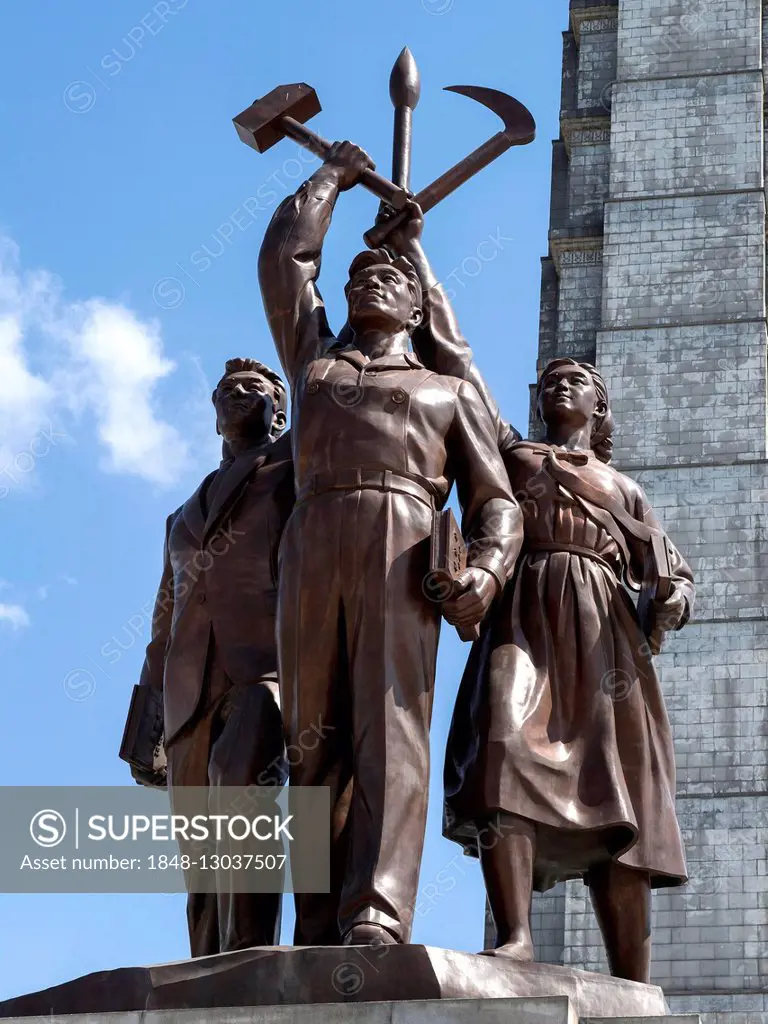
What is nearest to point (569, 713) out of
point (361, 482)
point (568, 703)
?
point (568, 703)

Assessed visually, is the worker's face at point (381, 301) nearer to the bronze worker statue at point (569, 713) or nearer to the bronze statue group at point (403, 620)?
the bronze statue group at point (403, 620)

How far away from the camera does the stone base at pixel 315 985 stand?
5.93 m

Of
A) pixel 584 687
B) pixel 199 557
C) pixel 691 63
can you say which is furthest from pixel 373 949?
pixel 691 63

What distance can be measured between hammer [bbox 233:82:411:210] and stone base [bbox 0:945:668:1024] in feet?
11.1

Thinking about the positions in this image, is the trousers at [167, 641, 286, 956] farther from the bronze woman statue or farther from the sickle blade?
the sickle blade

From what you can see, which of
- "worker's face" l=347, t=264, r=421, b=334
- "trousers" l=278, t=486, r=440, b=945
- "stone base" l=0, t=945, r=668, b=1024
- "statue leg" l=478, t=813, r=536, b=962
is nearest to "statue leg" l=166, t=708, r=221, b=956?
"trousers" l=278, t=486, r=440, b=945

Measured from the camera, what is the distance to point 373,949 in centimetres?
607

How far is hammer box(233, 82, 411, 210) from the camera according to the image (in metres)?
8.03

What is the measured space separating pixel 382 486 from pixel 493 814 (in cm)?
127

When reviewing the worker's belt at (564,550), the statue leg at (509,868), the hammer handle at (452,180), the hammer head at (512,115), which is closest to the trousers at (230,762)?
the statue leg at (509,868)

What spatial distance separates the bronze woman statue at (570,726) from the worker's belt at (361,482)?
0.68m

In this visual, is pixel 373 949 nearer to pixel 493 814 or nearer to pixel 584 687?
pixel 493 814

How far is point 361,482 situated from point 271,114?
196cm

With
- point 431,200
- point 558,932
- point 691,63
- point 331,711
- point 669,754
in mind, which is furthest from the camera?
point 691,63
